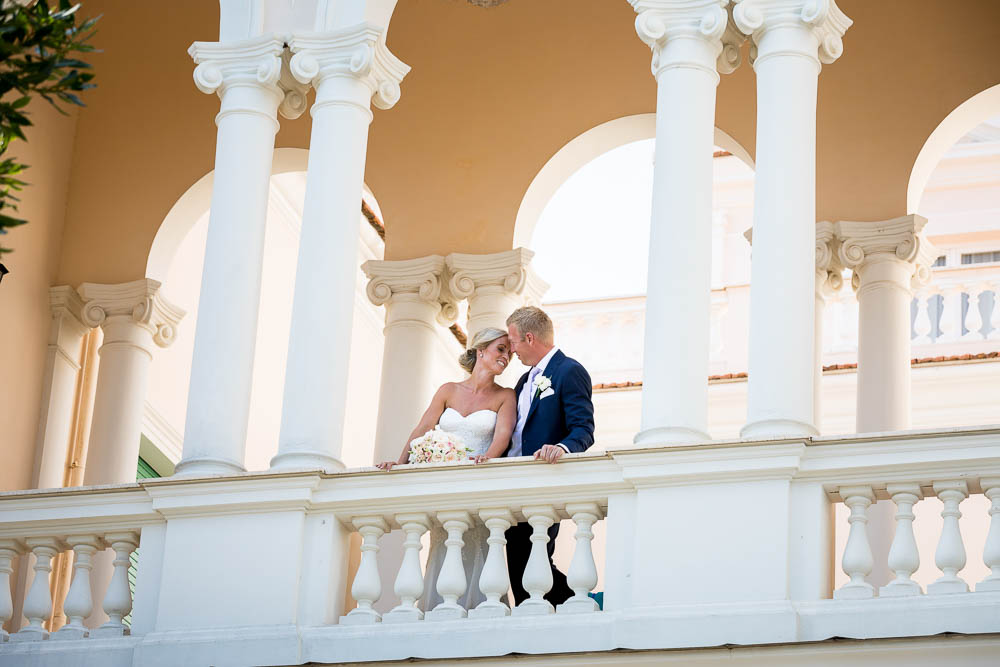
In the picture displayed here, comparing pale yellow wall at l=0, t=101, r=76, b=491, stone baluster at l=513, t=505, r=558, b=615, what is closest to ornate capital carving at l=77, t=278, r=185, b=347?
pale yellow wall at l=0, t=101, r=76, b=491

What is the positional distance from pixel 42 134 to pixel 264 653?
6.59 meters

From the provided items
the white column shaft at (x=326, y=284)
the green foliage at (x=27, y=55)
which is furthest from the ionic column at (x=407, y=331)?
the green foliage at (x=27, y=55)

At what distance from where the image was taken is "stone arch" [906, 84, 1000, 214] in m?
14.9

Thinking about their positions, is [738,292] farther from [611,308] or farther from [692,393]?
[692,393]

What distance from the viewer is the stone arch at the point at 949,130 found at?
14.9 m

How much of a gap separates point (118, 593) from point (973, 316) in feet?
36.4

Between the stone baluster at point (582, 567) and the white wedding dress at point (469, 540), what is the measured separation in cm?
68

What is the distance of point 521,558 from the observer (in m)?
11.6

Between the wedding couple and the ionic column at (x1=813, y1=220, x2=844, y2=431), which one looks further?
the ionic column at (x1=813, y1=220, x2=844, y2=431)

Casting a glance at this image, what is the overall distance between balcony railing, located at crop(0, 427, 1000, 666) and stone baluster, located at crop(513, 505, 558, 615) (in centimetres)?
1

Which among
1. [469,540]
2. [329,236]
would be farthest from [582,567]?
[329,236]

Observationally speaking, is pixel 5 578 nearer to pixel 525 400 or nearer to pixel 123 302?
pixel 525 400

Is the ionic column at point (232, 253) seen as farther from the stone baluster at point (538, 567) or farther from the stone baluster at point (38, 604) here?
the stone baluster at point (538, 567)

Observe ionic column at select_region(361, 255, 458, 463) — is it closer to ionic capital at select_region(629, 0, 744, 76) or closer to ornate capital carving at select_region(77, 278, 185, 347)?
ornate capital carving at select_region(77, 278, 185, 347)
